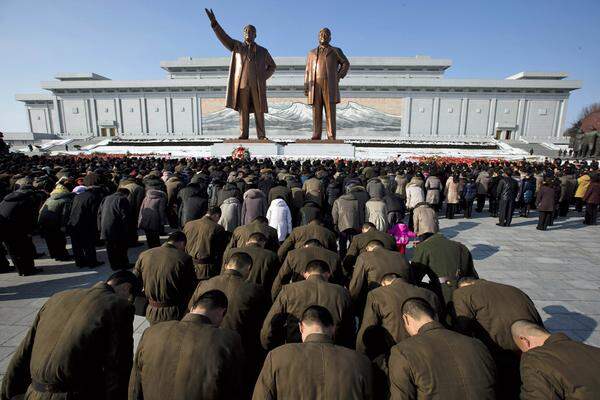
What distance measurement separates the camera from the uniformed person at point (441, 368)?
1.77 metres

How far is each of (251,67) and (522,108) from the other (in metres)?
41.1

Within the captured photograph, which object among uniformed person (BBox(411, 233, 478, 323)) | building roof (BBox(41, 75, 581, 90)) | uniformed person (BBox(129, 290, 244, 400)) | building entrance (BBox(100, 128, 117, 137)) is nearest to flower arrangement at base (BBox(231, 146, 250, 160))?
uniformed person (BBox(411, 233, 478, 323))

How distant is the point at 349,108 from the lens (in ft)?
134

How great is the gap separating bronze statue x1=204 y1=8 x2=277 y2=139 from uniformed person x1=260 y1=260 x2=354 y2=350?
46.8ft

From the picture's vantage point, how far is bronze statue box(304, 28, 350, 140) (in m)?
15.3

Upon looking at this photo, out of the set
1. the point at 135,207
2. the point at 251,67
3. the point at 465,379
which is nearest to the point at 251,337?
the point at 465,379

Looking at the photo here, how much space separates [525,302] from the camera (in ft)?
8.54

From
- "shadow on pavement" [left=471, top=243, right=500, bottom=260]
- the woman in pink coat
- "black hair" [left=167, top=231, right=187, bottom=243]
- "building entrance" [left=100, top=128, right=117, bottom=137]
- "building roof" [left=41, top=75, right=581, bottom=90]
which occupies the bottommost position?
"shadow on pavement" [left=471, top=243, right=500, bottom=260]

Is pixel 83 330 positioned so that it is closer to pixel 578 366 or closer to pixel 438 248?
pixel 578 366

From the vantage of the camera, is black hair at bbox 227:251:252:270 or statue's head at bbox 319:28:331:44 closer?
black hair at bbox 227:251:252:270

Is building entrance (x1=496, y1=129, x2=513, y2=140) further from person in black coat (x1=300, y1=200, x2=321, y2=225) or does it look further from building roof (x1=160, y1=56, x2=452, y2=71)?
person in black coat (x1=300, y1=200, x2=321, y2=225)

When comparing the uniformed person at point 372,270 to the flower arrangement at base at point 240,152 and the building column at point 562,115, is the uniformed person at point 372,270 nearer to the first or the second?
the flower arrangement at base at point 240,152

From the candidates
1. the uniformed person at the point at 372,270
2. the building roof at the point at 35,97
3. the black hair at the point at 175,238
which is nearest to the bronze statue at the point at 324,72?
the black hair at the point at 175,238

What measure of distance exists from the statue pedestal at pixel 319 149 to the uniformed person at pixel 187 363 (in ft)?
50.2
